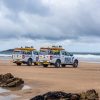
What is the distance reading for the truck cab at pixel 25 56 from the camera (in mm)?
39812

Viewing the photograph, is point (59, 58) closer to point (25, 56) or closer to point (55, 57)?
point (55, 57)

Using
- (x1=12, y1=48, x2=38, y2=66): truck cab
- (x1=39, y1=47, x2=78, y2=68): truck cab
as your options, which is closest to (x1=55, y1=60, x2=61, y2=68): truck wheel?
(x1=39, y1=47, x2=78, y2=68): truck cab

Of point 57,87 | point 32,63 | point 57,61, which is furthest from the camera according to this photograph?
point 32,63

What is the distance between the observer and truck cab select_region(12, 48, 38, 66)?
39.8 metres

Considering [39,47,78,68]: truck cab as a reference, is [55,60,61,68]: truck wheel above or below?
below

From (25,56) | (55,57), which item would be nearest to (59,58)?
(55,57)

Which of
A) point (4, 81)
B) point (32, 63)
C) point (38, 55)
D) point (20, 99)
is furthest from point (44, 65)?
point (20, 99)

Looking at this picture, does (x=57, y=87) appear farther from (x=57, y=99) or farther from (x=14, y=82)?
(x=57, y=99)

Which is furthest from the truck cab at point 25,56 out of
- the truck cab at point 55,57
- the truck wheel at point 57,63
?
the truck wheel at point 57,63

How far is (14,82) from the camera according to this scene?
1812 cm

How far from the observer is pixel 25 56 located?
39.8 meters

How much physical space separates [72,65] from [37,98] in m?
25.6

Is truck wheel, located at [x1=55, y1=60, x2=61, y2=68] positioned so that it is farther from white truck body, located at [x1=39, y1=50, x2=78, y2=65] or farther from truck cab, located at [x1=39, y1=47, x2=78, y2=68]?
white truck body, located at [x1=39, y1=50, x2=78, y2=65]

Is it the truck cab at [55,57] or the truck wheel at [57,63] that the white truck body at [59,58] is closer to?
the truck cab at [55,57]
